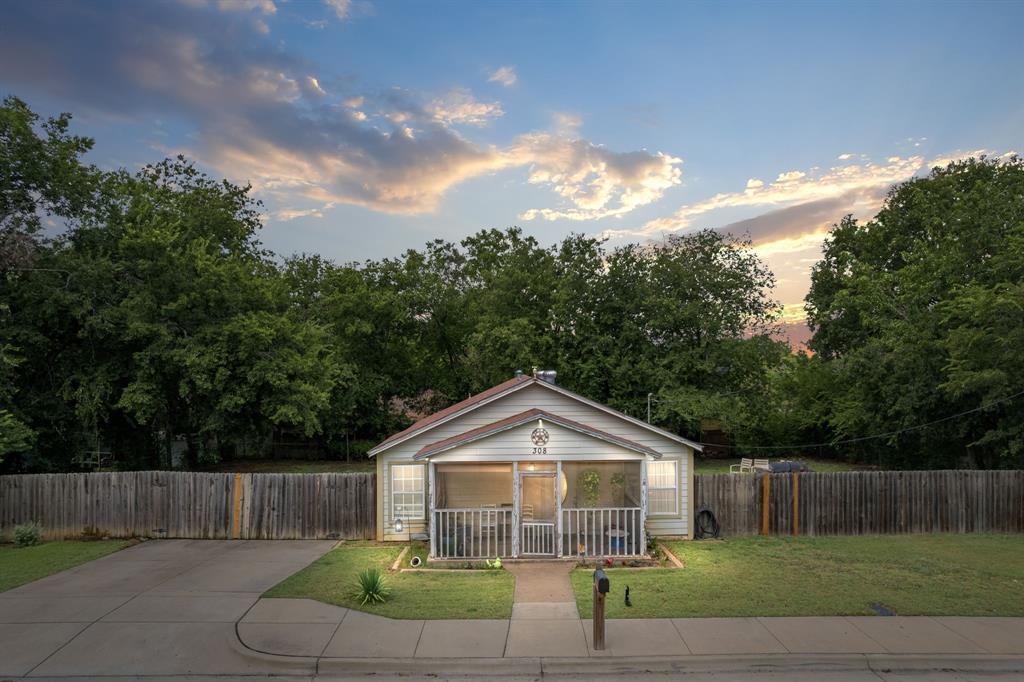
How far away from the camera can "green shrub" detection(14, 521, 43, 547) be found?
14.2 meters

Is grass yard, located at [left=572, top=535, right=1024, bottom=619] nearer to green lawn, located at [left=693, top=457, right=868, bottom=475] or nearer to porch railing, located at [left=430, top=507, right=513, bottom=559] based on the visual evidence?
porch railing, located at [left=430, top=507, right=513, bottom=559]

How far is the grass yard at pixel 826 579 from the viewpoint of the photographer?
378 inches

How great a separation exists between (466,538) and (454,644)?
5.10 metres

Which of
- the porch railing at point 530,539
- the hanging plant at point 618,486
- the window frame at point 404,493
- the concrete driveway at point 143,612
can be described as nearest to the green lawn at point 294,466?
the window frame at point 404,493

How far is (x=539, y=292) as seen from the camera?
33406 mm

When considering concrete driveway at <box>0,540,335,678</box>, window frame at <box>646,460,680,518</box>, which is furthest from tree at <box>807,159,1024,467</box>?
concrete driveway at <box>0,540,335,678</box>

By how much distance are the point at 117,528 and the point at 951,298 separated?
2842 cm

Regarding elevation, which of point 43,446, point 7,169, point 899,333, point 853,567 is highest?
point 7,169

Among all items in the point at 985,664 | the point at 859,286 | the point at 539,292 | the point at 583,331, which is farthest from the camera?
the point at 539,292

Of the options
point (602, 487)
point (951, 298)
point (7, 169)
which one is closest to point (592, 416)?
point (602, 487)

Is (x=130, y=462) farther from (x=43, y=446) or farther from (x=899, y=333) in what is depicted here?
(x=899, y=333)

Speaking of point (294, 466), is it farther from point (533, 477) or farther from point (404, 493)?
point (533, 477)

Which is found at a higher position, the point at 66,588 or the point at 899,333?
the point at 899,333

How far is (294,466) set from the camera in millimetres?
33375
